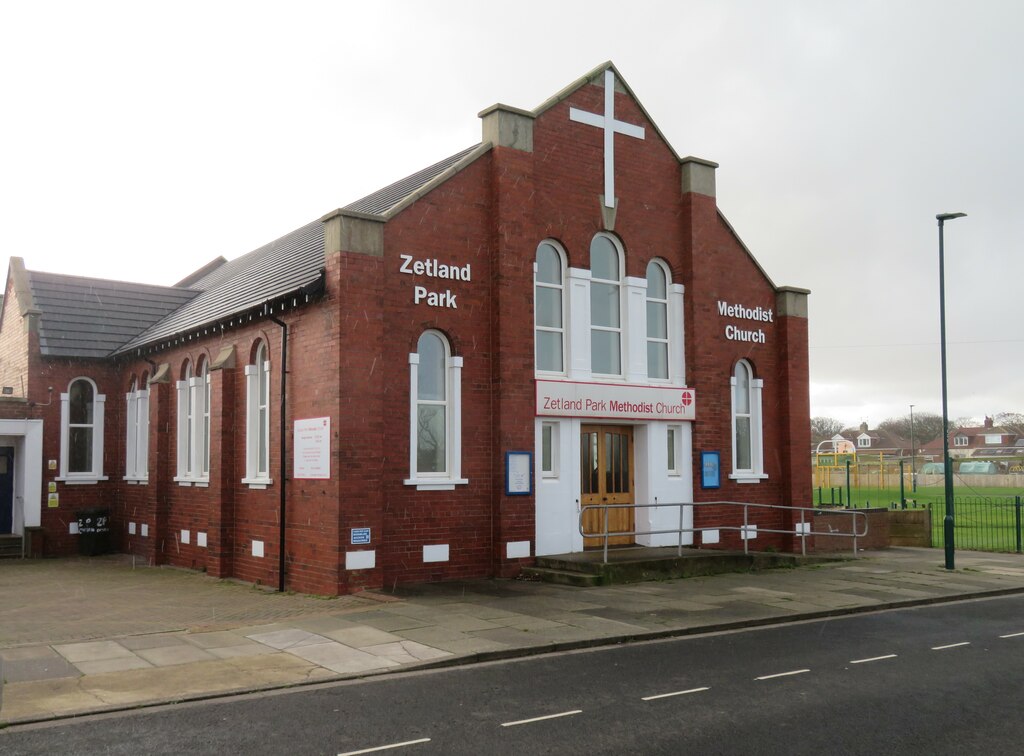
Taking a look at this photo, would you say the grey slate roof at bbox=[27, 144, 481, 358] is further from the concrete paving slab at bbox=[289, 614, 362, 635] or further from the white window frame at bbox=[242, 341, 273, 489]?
the concrete paving slab at bbox=[289, 614, 362, 635]

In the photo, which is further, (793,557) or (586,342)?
(793,557)

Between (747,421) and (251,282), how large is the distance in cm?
1165

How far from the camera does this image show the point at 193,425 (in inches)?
838

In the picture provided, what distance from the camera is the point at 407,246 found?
16.3m

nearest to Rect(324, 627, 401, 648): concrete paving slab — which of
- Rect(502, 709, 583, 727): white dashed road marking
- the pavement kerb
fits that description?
the pavement kerb

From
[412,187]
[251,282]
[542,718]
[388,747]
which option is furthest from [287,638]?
[251,282]

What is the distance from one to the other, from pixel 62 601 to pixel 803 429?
1571 centimetres

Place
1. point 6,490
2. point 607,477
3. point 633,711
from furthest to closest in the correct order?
point 6,490, point 607,477, point 633,711

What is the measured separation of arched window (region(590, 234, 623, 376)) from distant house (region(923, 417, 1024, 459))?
12508cm

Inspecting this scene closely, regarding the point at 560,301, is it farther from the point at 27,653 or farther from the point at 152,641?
the point at 27,653

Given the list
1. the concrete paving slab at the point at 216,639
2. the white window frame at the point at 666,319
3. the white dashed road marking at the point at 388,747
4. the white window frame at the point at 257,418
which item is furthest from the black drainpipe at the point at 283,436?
the white dashed road marking at the point at 388,747

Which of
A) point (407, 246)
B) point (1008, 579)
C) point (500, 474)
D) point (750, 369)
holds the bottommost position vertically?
point (1008, 579)

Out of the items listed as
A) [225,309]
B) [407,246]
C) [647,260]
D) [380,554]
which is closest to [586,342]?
[647,260]

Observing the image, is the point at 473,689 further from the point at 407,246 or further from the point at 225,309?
the point at 225,309
